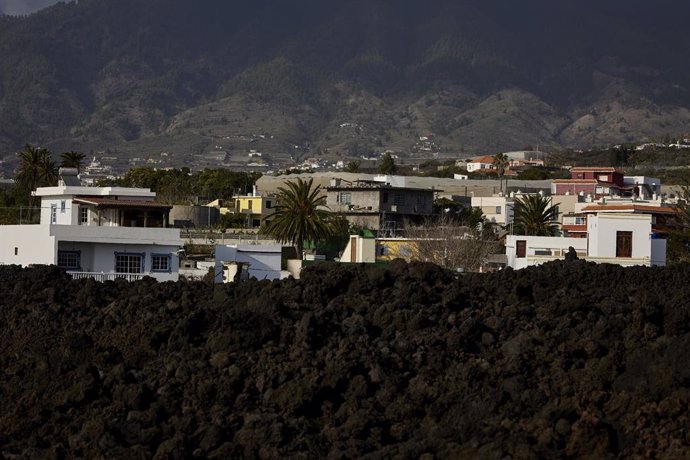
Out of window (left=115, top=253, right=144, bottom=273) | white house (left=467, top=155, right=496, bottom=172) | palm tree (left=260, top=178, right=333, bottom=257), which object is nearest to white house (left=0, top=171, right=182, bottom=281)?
window (left=115, top=253, right=144, bottom=273)

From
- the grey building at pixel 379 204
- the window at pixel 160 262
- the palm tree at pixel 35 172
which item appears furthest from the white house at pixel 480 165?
the window at pixel 160 262

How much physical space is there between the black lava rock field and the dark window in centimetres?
2915

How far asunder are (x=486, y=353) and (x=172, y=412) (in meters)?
4.57

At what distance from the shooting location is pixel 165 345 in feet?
76.6

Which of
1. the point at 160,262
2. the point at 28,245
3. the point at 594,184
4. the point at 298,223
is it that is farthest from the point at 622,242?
the point at 594,184

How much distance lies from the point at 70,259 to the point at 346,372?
22.0m

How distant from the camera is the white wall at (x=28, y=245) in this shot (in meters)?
41.0

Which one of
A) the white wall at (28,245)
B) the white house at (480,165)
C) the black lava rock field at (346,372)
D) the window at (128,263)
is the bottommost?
the black lava rock field at (346,372)

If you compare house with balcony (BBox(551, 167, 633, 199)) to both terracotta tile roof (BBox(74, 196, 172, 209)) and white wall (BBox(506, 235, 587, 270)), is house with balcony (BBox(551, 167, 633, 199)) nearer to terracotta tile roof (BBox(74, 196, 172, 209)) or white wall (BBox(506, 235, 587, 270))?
white wall (BBox(506, 235, 587, 270))

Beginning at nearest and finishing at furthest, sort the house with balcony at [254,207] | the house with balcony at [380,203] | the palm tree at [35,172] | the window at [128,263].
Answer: the window at [128,263]
the palm tree at [35,172]
the house with balcony at [380,203]
the house with balcony at [254,207]

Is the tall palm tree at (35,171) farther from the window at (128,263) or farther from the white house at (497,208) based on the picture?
the window at (128,263)

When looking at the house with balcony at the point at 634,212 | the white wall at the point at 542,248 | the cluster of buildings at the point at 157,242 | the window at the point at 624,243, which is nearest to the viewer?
the cluster of buildings at the point at 157,242

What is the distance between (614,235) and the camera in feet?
168

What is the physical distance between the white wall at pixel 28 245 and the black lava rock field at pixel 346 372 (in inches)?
517
